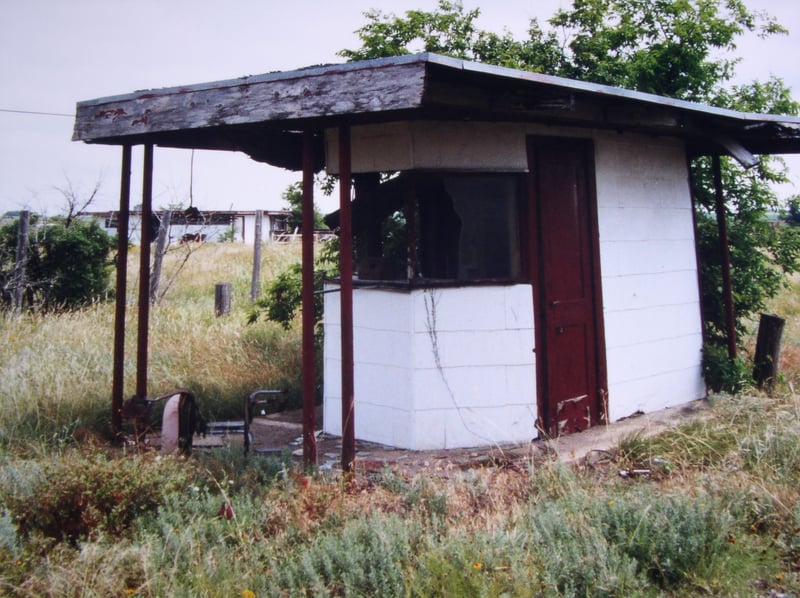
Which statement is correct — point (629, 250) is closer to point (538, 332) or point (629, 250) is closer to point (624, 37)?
point (538, 332)

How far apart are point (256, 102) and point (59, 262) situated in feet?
31.6

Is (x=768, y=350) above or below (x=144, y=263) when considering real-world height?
below

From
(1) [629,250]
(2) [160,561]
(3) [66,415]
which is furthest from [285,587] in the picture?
(1) [629,250]

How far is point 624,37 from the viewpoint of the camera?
10.4 metres

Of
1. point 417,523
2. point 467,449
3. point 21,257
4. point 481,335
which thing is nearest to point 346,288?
point 481,335

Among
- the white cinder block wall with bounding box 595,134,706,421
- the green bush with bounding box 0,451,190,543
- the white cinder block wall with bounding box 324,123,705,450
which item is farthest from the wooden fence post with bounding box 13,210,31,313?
the white cinder block wall with bounding box 595,134,706,421

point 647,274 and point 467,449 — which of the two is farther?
point 647,274

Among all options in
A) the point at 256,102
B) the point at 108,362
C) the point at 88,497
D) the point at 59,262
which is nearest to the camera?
the point at 88,497

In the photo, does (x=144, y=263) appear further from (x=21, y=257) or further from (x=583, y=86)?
(x=21, y=257)

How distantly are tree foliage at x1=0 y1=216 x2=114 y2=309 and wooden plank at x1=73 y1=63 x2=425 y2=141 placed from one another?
7.85 m

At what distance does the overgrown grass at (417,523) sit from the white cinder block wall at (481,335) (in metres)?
0.78

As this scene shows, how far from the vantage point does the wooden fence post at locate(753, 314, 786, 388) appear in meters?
7.79

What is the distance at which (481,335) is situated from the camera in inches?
235

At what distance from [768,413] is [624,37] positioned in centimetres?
664
